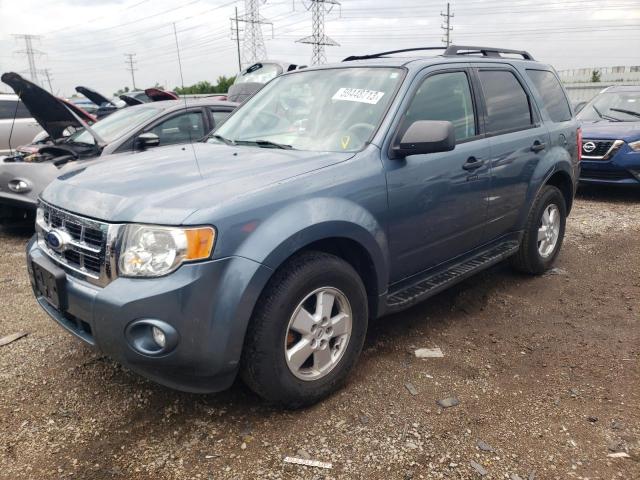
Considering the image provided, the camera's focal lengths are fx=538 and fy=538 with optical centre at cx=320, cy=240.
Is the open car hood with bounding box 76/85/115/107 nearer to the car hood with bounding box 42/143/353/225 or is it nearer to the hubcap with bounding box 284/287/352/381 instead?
the car hood with bounding box 42/143/353/225

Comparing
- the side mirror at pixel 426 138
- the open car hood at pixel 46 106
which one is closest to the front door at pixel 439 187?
the side mirror at pixel 426 138

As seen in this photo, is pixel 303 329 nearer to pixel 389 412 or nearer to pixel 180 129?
pixel 389 412

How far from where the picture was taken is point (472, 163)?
3.57 meters

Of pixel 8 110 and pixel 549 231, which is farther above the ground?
pixel 8 110

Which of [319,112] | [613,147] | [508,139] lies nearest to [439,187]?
[319,112]

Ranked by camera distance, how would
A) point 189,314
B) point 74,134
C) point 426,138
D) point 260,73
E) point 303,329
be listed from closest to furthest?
point 189,314 → point 303,329 → point 426,138 → point 74,134 → point 260,73

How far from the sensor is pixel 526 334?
3674 mm

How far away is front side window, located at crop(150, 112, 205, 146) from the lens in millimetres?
5828

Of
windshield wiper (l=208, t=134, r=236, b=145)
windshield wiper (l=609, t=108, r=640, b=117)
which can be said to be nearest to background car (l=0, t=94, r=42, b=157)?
windshield wiper (l=208, t=134, r=236, b=145)

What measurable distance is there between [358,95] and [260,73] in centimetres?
709

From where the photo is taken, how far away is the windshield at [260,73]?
31.9ft

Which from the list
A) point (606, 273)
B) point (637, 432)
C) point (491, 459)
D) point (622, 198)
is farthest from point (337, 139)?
point (622, 198)

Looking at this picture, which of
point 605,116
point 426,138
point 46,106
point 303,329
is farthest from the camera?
point 605,116

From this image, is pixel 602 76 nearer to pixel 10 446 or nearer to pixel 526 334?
pixel 526 334
